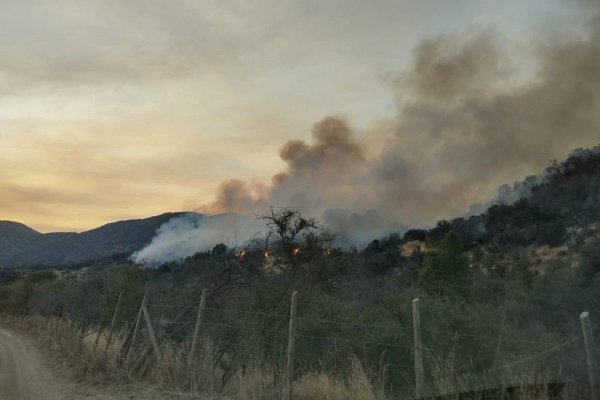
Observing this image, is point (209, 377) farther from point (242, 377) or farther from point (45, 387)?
point (45, 387)

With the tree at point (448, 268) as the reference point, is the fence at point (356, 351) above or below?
below

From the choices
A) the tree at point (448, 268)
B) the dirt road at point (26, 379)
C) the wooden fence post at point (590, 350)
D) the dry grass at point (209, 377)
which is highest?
the tree at point (448, 268)

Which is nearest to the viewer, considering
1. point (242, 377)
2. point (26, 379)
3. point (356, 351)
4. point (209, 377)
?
point (242, 377)

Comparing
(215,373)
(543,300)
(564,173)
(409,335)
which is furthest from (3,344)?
(564,173)

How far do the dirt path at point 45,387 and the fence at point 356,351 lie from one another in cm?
100

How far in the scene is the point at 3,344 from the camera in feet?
102

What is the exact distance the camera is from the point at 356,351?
13.4 meters

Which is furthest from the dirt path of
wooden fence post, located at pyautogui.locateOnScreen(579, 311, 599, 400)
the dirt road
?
wooden fence post, located at pyautogui.locateOnScreen(579, 311, 599, 400)

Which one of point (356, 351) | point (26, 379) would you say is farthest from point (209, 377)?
point (26, 379)

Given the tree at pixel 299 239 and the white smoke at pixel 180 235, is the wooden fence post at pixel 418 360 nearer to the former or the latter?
the tree at pixel 299 239

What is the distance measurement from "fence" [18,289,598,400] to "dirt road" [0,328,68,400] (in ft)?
6.64

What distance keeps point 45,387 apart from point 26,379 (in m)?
2.47

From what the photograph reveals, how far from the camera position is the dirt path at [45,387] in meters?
13.2

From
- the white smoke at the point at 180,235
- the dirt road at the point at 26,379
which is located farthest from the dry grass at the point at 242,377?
the white smoke at the point at 180,235
